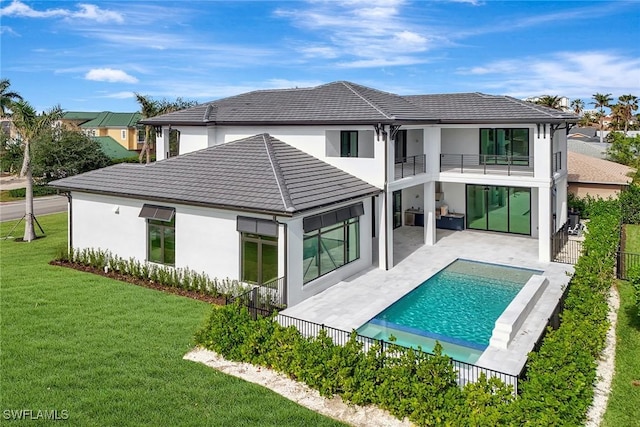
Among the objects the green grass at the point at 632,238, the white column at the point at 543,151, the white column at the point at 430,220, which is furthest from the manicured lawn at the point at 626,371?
the white column at the point at 430,220

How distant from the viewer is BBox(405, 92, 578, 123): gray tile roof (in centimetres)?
2128

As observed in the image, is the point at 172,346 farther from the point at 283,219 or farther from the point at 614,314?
the point at 614,314

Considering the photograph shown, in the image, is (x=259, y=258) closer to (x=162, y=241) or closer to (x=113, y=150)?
(x=162, y=241)

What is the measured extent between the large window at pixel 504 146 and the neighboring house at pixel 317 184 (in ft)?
0.18

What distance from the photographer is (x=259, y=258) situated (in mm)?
15938

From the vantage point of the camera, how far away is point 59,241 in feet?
82.6

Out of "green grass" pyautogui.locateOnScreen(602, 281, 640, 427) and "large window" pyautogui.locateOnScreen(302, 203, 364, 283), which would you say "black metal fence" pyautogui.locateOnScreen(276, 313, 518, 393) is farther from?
"large window" pyautogui.locateOnScreen(302, 203, 364, 283)

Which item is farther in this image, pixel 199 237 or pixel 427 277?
pixel 427 277

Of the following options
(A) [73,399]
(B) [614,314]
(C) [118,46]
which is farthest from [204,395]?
(C) [118,46]

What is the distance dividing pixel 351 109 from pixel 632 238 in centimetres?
1636

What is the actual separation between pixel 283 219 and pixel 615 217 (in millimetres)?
17894

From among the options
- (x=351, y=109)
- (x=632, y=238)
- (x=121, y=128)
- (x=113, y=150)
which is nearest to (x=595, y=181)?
(x=632, y=238)

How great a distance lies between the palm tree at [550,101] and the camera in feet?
201

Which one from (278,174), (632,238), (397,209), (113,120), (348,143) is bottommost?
(632,238)
